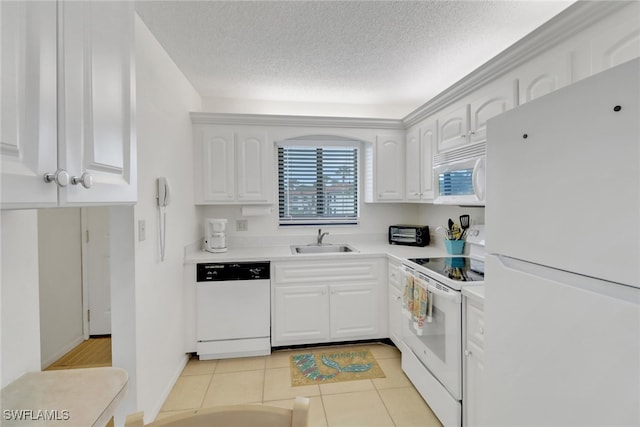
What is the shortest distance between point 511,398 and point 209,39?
2.57 meters

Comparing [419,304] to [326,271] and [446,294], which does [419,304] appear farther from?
[326,271]

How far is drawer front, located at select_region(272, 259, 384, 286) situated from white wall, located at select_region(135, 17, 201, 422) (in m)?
0.89

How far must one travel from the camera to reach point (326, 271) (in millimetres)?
2713

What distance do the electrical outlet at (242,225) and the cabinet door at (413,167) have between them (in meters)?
1.82

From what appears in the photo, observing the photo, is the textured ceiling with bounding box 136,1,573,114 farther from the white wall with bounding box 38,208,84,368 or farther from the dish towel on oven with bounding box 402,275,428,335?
the white wall with bounding box 38,208,84,368

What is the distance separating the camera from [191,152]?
2770mm

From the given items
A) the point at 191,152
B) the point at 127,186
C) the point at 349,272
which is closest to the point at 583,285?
the point at 127,186

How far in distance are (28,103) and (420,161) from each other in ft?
9.15

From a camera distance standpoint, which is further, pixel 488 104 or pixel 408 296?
pixel 408 296

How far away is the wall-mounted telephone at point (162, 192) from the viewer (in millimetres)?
1949

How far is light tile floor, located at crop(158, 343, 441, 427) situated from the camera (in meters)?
1.88

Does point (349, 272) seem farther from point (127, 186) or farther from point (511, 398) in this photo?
point (127, 186)

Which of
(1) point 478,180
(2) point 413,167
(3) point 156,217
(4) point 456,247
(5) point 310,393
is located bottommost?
(5) point 310,393

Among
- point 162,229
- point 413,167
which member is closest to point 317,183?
point 413,167
